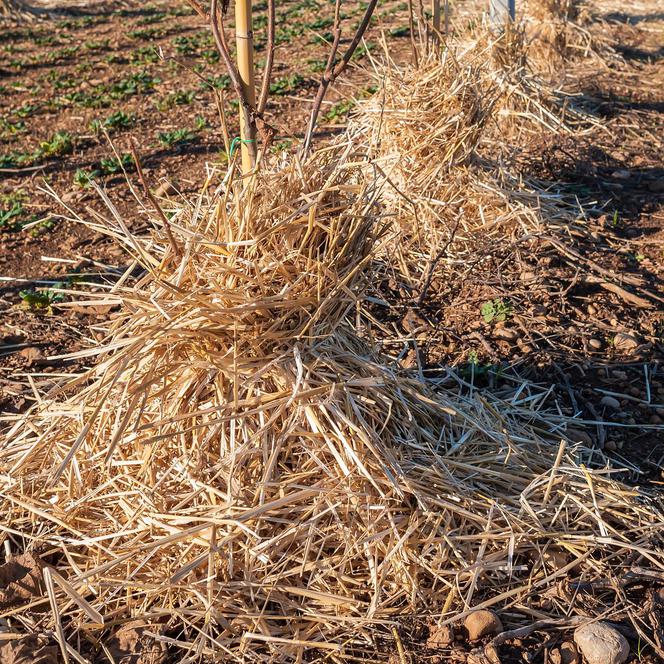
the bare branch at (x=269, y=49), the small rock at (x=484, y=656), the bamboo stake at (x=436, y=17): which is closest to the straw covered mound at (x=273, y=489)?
the small rock at (x=484, y=656)

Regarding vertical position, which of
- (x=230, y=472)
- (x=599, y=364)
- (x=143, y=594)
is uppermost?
(x=230, y=472)

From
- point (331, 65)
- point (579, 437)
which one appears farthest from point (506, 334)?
point (331, 65)

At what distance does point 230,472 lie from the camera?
2.16 m

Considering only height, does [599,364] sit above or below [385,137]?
below

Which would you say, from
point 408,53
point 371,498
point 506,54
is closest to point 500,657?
point 371,498

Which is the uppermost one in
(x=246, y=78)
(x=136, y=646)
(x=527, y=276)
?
(x=246, y=78)

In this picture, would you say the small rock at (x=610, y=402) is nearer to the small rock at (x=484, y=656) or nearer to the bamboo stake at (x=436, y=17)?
the small rock at (x=484, y=656)

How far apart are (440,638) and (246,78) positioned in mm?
1657

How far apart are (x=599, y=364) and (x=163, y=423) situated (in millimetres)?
1956

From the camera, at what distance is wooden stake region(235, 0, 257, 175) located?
2.34m

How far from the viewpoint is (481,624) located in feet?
6.83

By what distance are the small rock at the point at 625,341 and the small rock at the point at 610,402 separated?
37cm

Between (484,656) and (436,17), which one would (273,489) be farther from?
(436,17)

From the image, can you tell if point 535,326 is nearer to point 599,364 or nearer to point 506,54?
point 599,364
